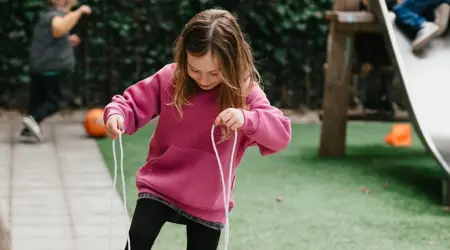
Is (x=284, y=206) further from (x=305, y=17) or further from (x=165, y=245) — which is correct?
(x=305, y=17)

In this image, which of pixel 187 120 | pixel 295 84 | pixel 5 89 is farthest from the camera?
pixel 295 84

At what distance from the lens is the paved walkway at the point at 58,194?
402cm

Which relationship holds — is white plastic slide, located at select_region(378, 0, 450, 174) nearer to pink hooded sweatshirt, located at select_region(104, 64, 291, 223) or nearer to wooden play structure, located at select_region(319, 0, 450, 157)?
wooden play structure, located at select_region(319, 0, 450, 157)

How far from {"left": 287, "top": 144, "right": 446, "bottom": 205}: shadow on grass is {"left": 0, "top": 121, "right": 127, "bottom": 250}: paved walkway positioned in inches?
64.3

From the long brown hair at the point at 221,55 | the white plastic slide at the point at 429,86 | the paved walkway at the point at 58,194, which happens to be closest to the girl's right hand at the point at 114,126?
the long brown hair at the point at 221,55

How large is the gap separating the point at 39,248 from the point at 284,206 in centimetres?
153

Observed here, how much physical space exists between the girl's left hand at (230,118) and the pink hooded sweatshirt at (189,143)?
19cm

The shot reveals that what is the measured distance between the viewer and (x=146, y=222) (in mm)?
2664

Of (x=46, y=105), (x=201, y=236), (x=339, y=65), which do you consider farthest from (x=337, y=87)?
(x=201, y=236)

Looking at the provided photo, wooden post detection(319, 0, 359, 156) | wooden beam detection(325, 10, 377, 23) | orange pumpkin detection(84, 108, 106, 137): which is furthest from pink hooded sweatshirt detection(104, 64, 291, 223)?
orange pumpkin detection(84, 108, 106, 137)

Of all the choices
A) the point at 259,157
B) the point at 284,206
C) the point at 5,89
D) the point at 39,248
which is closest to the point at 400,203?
the point at 284,206

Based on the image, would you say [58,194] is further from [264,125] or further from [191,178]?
[264,125]

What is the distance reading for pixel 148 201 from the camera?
266 cm

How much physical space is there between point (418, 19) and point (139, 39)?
3.07 metres
